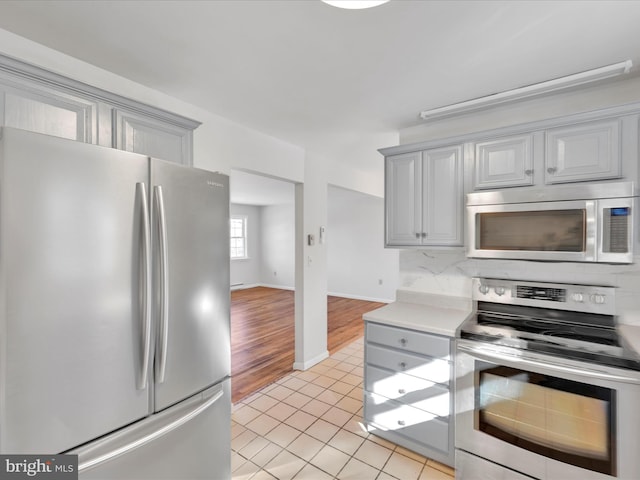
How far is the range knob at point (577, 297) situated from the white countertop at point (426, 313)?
633 millimetres

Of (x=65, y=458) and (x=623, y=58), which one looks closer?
(x=65, y=458)

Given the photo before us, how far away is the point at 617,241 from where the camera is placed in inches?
66.9

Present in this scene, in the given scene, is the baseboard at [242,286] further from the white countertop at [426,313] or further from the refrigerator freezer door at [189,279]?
the refrigerator freezer door at [189,279]

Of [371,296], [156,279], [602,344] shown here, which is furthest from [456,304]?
[371,296]

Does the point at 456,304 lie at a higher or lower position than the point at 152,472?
higher

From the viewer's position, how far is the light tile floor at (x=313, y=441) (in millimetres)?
1983

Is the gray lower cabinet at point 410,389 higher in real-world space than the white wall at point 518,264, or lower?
lower

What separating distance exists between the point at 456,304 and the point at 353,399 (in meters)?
1.28

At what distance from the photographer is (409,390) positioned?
212cm

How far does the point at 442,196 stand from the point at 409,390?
1.41 metres

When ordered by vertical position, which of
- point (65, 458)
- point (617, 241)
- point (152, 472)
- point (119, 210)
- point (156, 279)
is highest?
point (119, 210)

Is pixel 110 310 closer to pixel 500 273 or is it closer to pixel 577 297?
pixel 500 273

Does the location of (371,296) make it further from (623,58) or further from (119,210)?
(119,210)

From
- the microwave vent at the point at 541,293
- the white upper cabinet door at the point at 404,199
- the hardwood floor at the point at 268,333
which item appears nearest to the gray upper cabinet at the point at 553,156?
the white upper cabinet door at the point at 404,199
